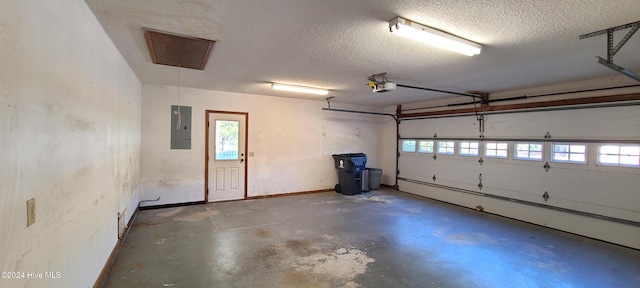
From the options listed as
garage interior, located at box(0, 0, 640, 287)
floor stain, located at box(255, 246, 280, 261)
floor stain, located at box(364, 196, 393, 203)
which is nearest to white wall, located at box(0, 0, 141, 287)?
garage interior, located at box(0, 0, 640, 287)

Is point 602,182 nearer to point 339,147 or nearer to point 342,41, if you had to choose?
point 342,41

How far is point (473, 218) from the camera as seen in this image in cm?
486

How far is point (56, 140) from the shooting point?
5.28ft

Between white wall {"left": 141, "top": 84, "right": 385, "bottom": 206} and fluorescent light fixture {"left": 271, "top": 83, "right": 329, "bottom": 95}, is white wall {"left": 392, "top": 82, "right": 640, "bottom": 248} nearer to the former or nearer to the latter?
white wall {"left": 141, "top": 84, "right": 385, "bottom": 206}

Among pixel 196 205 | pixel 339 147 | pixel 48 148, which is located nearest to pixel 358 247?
pixel 48 148

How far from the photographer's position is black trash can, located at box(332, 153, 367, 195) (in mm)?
6631

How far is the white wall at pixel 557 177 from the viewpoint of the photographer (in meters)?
3.72

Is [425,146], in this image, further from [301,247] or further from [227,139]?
[227,139]

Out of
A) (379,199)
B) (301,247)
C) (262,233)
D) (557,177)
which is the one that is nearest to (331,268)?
(301,247)

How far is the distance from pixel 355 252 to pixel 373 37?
Result: 2.47 metres

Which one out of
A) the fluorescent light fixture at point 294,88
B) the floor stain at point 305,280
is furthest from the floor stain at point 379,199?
the floor stain at point 305,280

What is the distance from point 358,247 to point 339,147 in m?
4.02

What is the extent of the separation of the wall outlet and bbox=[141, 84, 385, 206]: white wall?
406 cm

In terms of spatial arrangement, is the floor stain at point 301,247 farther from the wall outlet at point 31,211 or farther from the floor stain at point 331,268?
the wall outlet at point 31,211
